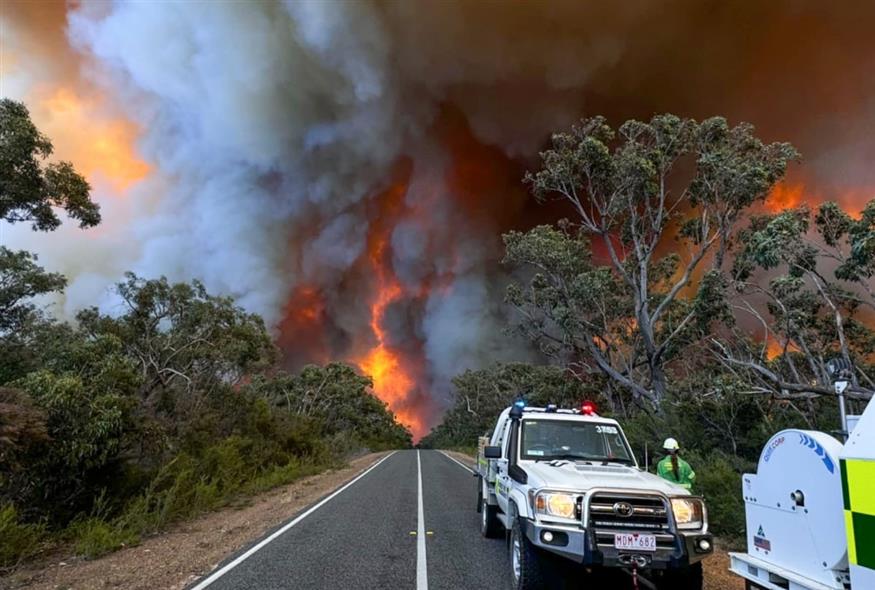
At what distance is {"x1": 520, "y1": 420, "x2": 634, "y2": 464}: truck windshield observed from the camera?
24.2ft

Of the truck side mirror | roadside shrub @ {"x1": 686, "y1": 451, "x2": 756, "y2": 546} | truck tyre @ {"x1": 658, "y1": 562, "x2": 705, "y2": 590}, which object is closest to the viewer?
truck tyre @ {"x1": 658, "y1": 562, "x2": 705, "y2": 590}

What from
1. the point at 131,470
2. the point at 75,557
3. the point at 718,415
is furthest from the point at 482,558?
the point at 718,415

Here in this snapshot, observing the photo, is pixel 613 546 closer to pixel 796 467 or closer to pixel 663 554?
pixel 663 554

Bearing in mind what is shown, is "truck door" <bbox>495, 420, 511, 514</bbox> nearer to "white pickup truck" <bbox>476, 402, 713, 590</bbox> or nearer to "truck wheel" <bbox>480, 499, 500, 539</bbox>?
"white pickup truck" <bbox>476, 402, 713, 590</bbox>

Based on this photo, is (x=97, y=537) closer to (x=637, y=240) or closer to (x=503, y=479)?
(x=503, y=479)

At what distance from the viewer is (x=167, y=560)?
8.22m

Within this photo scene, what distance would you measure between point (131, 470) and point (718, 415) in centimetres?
1485

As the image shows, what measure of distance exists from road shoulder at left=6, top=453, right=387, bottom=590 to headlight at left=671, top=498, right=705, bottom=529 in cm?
581

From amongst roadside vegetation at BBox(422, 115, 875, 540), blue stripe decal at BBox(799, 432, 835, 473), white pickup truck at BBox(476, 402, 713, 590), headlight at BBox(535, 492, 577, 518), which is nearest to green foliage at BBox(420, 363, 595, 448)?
roadside vegetation at BBox(422, 115, 875, 540)

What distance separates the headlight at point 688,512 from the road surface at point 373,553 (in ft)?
5.24

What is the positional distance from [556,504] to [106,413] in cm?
864

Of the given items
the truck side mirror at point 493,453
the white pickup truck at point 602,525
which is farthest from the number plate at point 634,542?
the truck side mirror at point 493,453

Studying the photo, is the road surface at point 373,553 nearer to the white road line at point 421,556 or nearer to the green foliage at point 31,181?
the white road line at point 421,556

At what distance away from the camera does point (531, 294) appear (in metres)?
31.7
